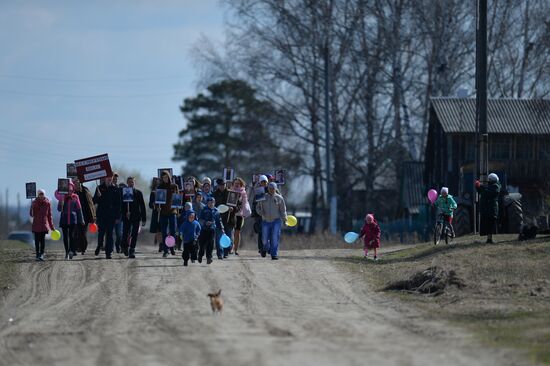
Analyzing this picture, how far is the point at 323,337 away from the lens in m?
14.9

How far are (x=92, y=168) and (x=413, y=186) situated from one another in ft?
115

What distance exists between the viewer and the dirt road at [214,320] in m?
13.6

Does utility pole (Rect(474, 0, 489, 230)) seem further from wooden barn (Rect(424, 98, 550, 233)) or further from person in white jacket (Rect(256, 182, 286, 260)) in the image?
wooden barn (Rect(424, 98, 550, 233))

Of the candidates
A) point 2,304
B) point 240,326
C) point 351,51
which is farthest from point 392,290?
point 351,51

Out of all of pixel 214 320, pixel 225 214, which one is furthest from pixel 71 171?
pixel 214 320

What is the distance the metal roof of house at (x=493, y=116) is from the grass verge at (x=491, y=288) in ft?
83.6

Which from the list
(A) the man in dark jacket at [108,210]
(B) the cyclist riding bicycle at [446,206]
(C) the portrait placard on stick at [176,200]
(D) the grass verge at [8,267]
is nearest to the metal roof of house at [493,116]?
(B) the cyclist riding bicycle at [446,206]

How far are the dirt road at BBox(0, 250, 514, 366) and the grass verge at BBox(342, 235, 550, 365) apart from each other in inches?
21.1

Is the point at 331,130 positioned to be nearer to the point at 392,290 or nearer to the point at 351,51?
the point at 351,51

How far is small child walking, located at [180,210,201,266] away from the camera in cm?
2408

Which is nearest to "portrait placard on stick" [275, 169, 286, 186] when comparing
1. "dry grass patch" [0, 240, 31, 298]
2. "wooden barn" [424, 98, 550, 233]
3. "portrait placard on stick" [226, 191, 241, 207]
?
"portrait placard on stick" [226, 191, 241, 207]

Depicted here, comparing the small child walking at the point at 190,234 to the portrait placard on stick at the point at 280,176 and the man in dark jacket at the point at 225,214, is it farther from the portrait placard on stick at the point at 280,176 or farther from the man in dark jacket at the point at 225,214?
the portrait placard on stick at the point at 280,176

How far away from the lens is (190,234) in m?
24.1

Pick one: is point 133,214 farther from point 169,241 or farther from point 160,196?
point 169,241
